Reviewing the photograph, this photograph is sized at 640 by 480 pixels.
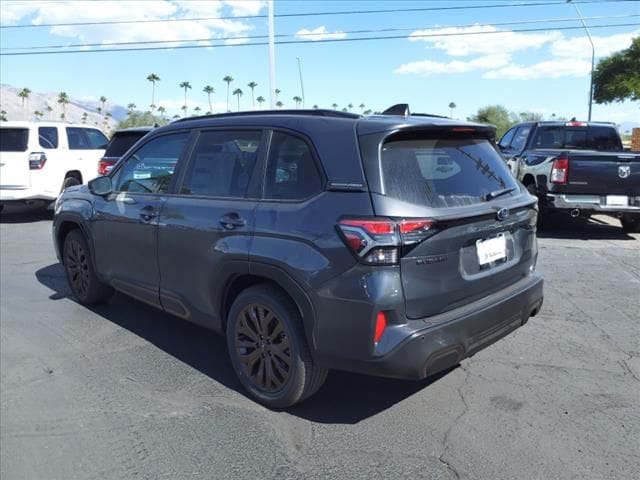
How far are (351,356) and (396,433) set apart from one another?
612 mm

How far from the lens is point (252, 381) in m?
3.72

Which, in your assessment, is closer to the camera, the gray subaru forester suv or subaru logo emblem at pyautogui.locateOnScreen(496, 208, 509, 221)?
the gray subaru forester suv

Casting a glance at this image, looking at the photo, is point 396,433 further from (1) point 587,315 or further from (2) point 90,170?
(2) point 90,170

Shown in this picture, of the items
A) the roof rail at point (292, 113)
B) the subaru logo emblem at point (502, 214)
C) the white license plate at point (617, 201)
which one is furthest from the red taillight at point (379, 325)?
the white license plate at point (617, 201)

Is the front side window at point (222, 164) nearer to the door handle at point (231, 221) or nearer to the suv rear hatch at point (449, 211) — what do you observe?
the door handle at point (231, 221)

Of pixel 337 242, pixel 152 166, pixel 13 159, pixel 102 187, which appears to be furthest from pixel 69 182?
pixel 337 242

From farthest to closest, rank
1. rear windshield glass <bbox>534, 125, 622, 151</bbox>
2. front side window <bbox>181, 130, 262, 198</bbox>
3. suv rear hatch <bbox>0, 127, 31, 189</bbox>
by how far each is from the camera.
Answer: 1. suv rear hatch <bbox>0, 127, 31, 189</bbox>
2. rear windshield glass <bbox>534, 125, 622, 151</bbox>
3. front side window <bbox>181, 130, 262, 198</bbox>

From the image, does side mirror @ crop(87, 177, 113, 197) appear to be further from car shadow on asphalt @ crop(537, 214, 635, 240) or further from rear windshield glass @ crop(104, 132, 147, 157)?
car shadow on asphalt @ crop(537, 214, 635, 240)

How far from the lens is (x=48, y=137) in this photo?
1201 cm

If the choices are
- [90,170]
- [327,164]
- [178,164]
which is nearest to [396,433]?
[327,164]

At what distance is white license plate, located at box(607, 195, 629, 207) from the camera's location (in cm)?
862

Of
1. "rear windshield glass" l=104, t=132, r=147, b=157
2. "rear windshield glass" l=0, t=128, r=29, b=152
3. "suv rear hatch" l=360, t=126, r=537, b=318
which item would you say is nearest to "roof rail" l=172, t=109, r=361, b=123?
"suv rear hatch" l=360, t=126, r=537, b=318

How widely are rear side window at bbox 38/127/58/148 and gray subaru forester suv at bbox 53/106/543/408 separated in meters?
8.77

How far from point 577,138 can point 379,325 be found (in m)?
9.13
